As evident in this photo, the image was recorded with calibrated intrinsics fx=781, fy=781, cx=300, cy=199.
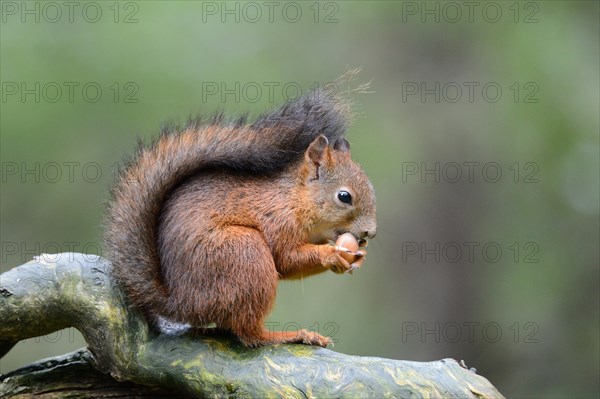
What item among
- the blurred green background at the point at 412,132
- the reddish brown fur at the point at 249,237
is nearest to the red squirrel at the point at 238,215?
the reddish brown fur at the point at 249,237

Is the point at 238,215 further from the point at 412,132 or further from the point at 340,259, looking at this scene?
the point at 412,132

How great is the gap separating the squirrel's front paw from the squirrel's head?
0.23 m

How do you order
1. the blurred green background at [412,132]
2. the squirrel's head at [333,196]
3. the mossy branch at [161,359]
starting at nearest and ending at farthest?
the mossy branch at [161,359] → the squirrel's head at [333,196] → the blurred green background at [412,132]

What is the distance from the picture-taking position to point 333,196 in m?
3.50

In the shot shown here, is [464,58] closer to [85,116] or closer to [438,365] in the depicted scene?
[85,116]

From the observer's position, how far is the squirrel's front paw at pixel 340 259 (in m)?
3.24

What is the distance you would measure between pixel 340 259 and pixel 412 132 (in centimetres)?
440

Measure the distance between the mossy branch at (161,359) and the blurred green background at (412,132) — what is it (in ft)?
11.0

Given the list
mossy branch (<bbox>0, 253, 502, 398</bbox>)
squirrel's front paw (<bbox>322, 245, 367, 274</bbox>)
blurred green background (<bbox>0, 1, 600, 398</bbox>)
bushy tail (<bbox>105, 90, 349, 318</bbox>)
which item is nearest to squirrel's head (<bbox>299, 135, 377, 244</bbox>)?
bushy tail (<bbox>105, 90, 349, 318</bbox>)

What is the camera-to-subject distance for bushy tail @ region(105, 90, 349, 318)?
3.24m

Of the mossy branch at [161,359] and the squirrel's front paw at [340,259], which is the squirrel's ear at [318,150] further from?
the mossy branch at [161,359]

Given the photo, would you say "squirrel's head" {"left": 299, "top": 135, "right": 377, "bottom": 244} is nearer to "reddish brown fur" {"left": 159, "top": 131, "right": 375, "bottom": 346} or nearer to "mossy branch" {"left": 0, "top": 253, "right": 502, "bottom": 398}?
"reddish brown fur" {"left": 159, "top": 131, "right": 375, "bottom": 346}

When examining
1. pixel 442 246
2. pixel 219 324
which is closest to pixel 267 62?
pixel 442 246

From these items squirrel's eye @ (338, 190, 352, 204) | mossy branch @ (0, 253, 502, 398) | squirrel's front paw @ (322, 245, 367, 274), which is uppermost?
squirrel's eye @ (338, 190, 352, 204)
